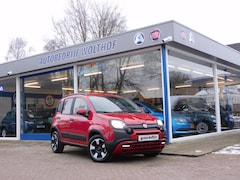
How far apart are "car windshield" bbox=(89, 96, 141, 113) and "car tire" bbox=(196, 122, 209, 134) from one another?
4.28 m

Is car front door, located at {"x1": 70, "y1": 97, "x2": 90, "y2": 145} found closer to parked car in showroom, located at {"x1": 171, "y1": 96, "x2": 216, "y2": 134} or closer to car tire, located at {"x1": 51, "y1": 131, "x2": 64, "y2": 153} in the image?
car tire, located at {"x1": 51, "y1": 131, "x2": 64, "y2": 153}

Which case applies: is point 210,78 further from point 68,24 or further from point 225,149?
point 68,24

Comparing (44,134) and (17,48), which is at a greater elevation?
(17,48)

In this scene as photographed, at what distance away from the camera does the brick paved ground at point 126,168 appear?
6691 millimetres

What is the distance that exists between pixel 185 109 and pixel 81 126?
4738 mm

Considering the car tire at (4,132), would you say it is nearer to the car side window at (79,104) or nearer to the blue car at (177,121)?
the blue car at (177,121)

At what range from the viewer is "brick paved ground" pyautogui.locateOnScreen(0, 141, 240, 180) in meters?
6.69

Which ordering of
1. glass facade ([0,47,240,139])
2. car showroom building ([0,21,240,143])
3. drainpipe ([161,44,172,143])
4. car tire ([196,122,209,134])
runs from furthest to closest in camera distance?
car tire ([196,122,209,134]) < glass facade ([0,47,240,139]) < car showroom building ([0,21,240,143]) < drainpipe ([161,44,172,143])

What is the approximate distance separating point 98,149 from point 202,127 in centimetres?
613

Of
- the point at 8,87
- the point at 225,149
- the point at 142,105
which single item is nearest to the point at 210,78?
the point at 142,105

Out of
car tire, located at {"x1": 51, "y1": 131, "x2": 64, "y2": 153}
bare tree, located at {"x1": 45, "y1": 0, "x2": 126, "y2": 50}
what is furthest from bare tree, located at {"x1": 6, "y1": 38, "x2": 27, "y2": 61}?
car tire, located at {"x1": 51, "y1": 131, "x2": 64, "y2": 153}

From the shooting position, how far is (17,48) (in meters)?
55.3

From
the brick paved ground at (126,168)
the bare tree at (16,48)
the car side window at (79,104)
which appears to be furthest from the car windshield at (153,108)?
the bare tree at (16,48)

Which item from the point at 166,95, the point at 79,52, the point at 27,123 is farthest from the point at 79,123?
the point at 27,123
